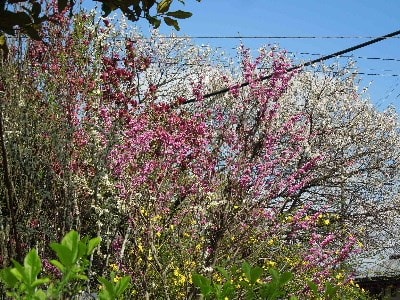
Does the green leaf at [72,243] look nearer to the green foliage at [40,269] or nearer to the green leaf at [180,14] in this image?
the green foliage at [40,269]

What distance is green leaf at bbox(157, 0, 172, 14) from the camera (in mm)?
2277

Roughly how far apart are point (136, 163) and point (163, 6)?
416cm

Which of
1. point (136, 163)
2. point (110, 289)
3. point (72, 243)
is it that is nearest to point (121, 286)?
point (110, 289)

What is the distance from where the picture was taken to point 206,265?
616 cm

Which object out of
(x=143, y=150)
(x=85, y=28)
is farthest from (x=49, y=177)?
(x=85, y=28)

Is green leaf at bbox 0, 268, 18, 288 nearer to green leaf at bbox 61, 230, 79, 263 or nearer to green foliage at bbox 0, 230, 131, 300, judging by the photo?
green foliage at bbox 0, 230, 131, 300

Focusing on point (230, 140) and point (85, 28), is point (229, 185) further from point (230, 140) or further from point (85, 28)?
point (85, 28)

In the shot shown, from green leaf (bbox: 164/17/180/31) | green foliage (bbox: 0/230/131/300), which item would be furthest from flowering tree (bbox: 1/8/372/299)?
green foliage (bbox: 0/230/131/300)

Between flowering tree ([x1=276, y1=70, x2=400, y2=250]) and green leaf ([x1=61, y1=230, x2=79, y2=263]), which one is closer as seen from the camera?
green leaf ([x1=61, y1=230, x2=79, y2=263])

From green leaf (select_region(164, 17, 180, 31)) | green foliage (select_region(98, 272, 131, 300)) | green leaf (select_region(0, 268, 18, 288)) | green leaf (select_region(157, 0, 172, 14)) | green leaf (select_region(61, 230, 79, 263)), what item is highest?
green leaf (select_region(157, 0, 172, 14))

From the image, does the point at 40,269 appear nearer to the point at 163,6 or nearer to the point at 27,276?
the point at 27,276

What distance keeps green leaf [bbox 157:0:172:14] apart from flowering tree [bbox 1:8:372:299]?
3.57 meters

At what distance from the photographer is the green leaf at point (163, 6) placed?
228 centimetres

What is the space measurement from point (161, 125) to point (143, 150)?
776mm
